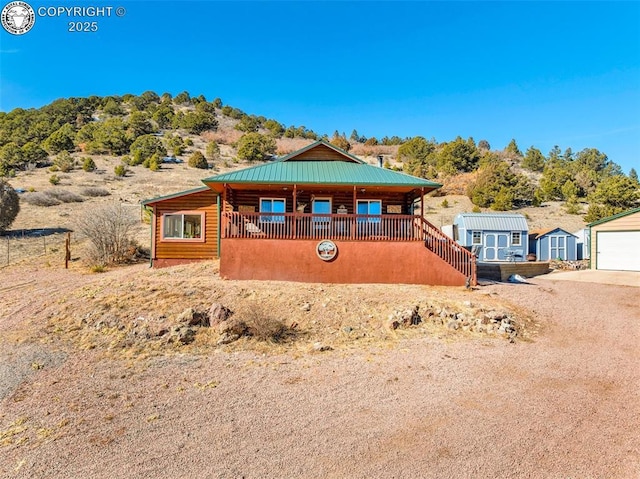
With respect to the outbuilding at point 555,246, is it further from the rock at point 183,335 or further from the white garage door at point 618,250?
the rock at point 183,335

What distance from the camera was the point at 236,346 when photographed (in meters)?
8.25

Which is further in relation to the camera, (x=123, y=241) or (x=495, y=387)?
(x=123, y=241)

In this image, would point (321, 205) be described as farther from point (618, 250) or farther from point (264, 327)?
point (618, 250)

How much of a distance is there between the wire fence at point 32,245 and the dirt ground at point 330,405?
11171mm

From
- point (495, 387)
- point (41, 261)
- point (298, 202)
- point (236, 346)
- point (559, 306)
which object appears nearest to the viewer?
point (495, 387)

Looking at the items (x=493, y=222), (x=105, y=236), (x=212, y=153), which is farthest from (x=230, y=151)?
(x=493, y=222)

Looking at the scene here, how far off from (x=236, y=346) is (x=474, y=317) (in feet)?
19.2

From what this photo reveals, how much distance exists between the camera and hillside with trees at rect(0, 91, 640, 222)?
3950 centimetres

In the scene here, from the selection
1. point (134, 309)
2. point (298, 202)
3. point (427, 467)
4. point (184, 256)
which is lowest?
point (427, 467)

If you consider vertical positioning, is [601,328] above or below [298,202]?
below

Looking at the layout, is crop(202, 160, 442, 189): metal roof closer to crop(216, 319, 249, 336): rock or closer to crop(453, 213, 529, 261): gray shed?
crop(216, 319, 249, 336): rock

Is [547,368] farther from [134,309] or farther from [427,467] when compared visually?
[134,309]

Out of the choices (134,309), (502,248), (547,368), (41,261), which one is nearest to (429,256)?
(547,368)

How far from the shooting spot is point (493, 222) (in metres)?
24.3
